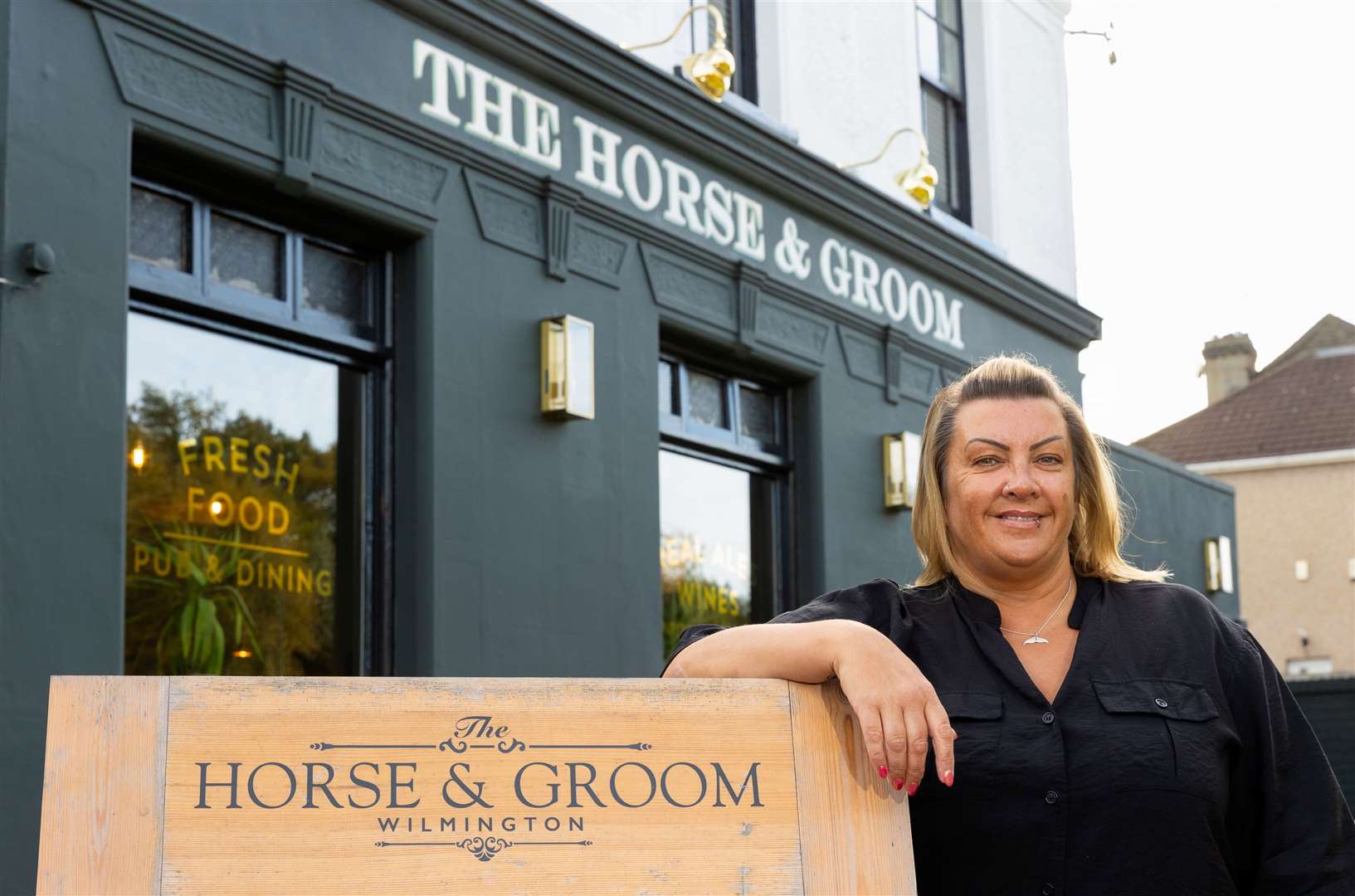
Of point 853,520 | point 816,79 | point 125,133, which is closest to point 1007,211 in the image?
point 816,79

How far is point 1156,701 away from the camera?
2445 millimetres

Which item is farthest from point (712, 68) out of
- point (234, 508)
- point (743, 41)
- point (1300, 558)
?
point (1300, 558)

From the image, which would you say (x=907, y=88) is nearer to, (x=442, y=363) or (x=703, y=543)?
(x=703, y=543)

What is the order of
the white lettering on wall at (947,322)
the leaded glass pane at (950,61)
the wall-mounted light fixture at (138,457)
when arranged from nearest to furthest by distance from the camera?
the wall-mounted light fixture at (138,457) < the white lettering on wall at (947,322) < the leaded glass pane at (950,61)

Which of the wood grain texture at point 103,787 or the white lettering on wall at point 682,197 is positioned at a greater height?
the white lettering on wall at point 682,197

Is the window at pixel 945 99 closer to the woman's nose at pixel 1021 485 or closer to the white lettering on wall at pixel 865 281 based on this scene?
the white lettering on wall at pixel 865 281

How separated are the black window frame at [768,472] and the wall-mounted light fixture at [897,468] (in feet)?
2.09

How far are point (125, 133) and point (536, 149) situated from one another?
2.11m

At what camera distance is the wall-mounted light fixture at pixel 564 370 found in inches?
265

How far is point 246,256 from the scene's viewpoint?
19.5 ft

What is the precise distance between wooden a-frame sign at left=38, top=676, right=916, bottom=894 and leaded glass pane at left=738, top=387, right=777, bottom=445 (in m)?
6.15

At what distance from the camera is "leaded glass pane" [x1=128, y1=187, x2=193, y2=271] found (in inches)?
217

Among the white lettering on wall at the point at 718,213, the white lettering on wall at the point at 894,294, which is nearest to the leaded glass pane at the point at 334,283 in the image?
the white lettering on wall at the point at 718,213

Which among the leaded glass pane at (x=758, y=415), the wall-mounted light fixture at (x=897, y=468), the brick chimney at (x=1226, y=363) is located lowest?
the wall-mounted light fixture at (x=897, y=468)
